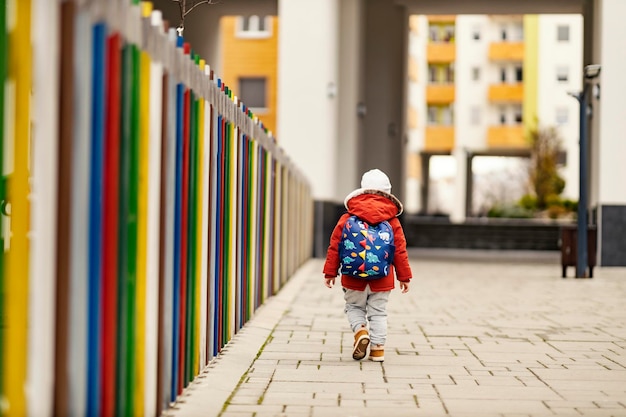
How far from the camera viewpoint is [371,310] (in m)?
6.83

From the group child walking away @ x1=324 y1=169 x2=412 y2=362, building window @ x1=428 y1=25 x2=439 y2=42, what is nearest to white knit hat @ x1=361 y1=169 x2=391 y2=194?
child walking away @ x1=324 y1=169 x2=412 y2=362

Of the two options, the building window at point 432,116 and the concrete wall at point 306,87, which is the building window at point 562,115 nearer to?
the building window at point 432,116

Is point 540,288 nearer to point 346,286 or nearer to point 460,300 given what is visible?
point 460,300

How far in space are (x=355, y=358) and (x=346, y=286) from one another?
1.47 ft

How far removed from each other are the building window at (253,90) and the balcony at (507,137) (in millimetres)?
26985

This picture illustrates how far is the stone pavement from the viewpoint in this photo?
5.11 metres

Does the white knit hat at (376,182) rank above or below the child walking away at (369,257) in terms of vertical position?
above

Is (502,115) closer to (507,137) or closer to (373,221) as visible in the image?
(507,137)

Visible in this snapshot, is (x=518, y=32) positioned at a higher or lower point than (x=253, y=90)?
higher

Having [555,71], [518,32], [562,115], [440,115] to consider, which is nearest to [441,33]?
[518,32]

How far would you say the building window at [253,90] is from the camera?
38.0 m

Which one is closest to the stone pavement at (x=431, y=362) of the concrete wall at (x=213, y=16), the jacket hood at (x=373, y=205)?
the jacket hood at (x=373, y=205)

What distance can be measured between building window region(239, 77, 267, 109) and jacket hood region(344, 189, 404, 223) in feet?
103

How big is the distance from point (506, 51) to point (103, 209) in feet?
211
